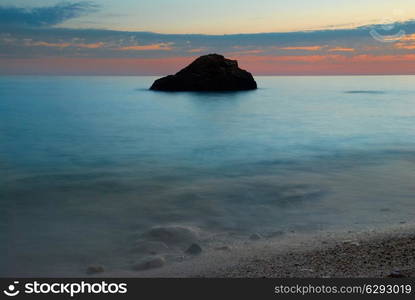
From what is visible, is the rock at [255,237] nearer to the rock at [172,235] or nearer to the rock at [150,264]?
the rock at [172,235]

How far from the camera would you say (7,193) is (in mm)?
13773

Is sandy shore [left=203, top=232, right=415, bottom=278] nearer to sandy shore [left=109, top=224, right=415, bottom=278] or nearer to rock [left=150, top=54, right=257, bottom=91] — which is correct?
sandy shore [left=109, top=224, right=415, bottom=278]

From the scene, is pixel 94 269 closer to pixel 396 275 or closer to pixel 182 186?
pixel 396 275

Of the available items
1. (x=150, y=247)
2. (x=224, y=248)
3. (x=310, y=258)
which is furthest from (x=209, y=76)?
(x=310, y=258)

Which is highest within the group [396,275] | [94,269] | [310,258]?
[396,275]

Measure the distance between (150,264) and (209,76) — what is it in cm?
5671

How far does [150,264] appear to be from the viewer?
8141 mm

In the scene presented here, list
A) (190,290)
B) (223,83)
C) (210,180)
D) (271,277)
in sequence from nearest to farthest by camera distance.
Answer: (190,290) → (271,277) → (210,180) → (223,83)

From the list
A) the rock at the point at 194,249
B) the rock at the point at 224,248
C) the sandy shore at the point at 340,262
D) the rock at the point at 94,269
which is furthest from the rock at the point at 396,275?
the rock at the point at 94,269

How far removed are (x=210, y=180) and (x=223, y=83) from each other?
50088 millimetres

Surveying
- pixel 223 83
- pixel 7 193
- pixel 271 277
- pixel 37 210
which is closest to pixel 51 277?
pixel 271 277

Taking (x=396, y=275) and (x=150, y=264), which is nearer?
(x=396, y=275)

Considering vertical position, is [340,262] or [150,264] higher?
[340,262]

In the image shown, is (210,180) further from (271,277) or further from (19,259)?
(271,277)
